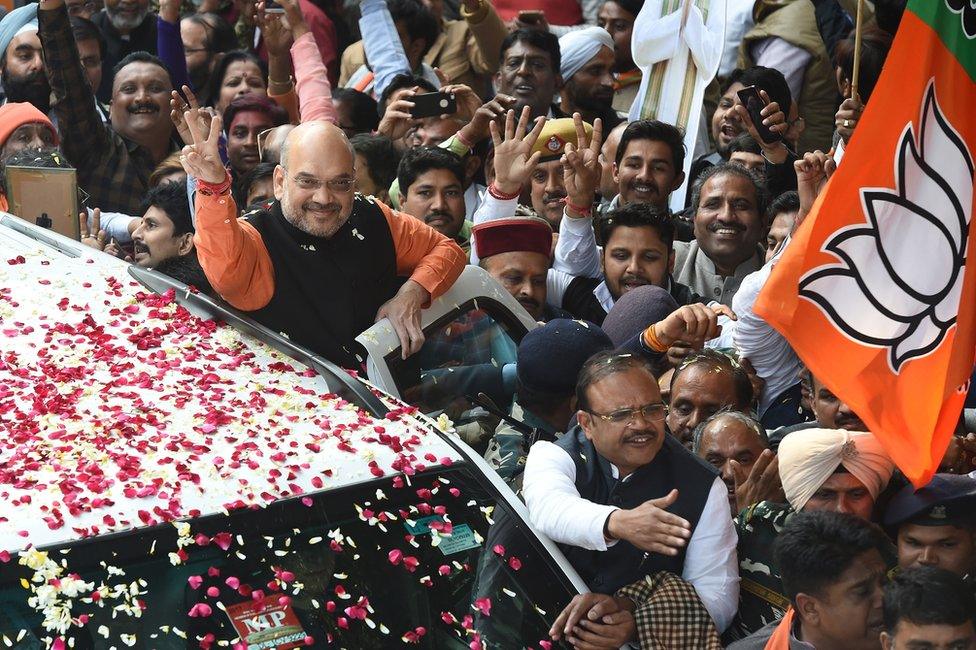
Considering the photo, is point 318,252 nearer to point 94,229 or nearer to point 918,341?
point 918,341

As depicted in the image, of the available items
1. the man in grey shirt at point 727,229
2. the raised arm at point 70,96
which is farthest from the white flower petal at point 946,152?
the raised arm at point 70,96

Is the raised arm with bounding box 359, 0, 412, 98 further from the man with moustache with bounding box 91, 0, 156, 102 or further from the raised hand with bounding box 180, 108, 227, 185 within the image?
the raised hand with bounding box 180, 108, 227, 185

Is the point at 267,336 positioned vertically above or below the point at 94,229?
above

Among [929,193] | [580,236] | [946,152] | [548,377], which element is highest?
[946,152]

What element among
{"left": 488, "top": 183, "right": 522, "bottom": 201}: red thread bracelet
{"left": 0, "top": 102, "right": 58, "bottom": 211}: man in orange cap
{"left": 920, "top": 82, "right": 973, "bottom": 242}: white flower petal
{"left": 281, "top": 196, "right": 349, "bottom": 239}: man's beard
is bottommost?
{"left": 488, "top": 183, "right": 522, "bottom": 201}: red thread bracelet

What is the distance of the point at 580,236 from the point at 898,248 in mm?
2936

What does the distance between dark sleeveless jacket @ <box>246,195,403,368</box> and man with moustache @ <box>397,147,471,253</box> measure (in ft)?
5.64

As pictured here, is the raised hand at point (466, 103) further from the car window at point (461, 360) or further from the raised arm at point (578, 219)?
the car window at point (461, 360)

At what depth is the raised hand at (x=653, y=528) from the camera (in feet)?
13.9

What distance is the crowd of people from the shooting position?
14.7ft

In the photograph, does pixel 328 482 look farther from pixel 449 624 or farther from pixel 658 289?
pixel 658 289

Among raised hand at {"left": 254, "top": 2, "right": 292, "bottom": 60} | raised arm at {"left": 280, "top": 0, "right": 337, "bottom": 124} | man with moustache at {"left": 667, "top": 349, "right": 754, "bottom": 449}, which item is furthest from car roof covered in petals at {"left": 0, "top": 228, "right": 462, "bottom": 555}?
raised hand at {"left": 254, "top": 2, "right": 292, "bottom": 60}

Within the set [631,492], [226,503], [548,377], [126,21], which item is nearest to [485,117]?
[548,377]

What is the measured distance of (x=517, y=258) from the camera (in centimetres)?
700
